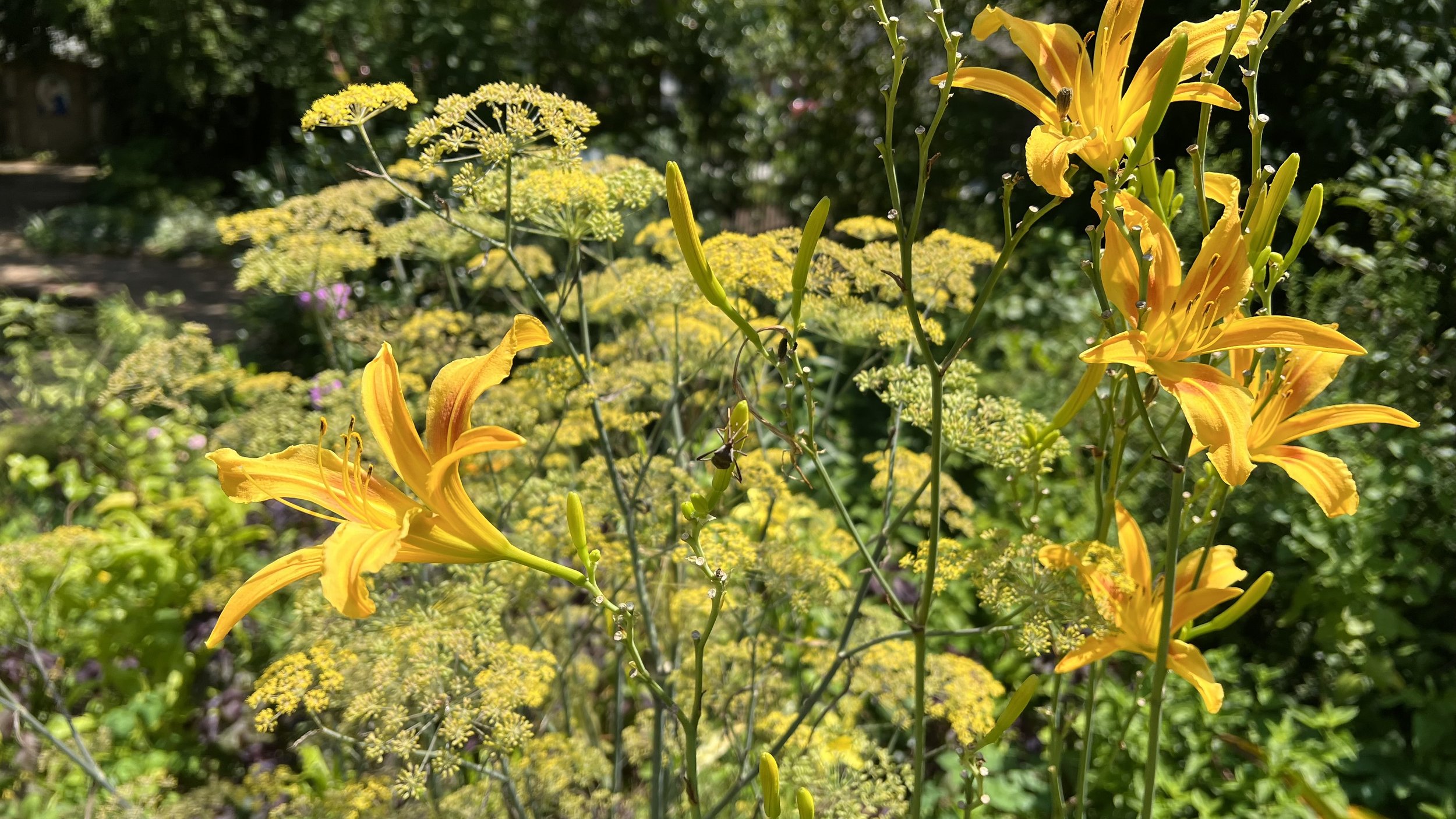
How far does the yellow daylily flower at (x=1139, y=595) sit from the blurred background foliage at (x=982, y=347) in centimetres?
132

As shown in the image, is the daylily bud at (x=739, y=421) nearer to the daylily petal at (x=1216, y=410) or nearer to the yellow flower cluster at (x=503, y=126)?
the daylily petal at (x=1216, y=410)

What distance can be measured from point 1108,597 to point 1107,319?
0.37 metres

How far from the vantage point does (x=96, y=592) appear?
105 inches

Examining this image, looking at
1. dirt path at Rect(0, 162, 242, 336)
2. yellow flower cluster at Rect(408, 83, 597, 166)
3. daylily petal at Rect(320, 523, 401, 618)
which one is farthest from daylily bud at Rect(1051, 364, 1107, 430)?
dirt path at Rect(0, 162, 242, 336)

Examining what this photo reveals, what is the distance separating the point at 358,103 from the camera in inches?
53.6

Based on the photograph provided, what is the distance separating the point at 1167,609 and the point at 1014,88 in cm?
51

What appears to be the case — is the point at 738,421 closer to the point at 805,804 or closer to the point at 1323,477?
the point at 805,804

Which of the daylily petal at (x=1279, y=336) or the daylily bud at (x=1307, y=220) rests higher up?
the daylily bud at (x=1307, y=220)

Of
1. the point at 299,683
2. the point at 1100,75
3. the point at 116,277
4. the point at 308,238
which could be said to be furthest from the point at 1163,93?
the point at 116,277

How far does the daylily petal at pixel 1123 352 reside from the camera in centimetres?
67

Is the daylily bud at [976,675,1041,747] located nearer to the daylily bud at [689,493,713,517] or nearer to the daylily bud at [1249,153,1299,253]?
the daylily bud at [689,493,713,517]

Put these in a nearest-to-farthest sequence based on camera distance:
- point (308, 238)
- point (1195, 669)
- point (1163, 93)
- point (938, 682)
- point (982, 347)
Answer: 1. point (1163, 93)
2. point (1195, 669)
3. point (938, 682)
4. point (308, 238)
5. point (982, 347)

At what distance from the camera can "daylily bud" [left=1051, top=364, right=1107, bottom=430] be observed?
0.80 m

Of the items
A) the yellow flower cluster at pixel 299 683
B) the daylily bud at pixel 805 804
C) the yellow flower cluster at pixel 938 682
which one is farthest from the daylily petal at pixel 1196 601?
the yellow flower cluster at pixel 299 683
